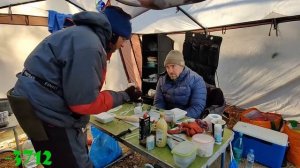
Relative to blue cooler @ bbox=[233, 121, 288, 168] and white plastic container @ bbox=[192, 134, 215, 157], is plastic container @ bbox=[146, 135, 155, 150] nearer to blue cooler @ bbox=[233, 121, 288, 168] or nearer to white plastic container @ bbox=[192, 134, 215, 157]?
white plastic container @ bbox=[192, 134, 215, 157]

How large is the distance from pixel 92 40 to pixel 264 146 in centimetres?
192

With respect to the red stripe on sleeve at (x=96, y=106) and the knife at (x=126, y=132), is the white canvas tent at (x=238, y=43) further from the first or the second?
the red stripe on sleeve at (x=96, y=106)

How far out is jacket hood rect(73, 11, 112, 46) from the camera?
0.98 metres

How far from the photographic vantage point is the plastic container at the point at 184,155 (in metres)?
0.98

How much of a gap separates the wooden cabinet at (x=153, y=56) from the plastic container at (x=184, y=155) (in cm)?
246

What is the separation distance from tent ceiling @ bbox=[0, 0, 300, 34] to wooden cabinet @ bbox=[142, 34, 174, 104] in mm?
153

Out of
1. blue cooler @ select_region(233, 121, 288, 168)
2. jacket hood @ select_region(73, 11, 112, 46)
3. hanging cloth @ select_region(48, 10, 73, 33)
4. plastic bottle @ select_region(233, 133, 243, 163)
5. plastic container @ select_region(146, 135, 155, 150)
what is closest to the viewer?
jacket hood @ select_region(73, 11, 112, 46)

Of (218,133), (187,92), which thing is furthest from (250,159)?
(218,133)

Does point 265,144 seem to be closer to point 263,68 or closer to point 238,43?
point 263,68

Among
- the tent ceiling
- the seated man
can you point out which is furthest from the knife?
the tent ceiling

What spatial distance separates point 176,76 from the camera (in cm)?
202

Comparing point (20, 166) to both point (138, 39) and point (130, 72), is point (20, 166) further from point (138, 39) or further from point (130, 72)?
point (138, 39)

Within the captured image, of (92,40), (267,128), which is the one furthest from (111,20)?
(267,128)

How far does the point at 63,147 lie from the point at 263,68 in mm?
2862
